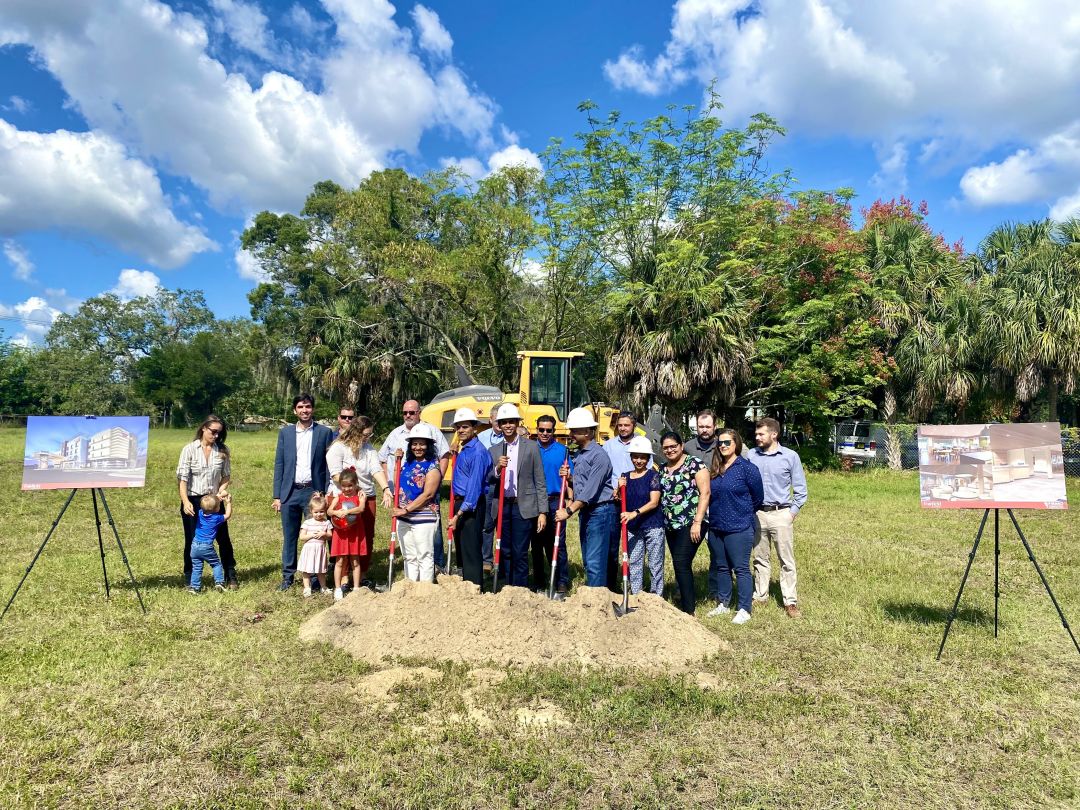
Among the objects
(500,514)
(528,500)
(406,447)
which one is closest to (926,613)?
(528,500)

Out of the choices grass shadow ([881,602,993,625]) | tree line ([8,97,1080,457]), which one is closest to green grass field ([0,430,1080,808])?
grass shadow ([881,602,993,625])

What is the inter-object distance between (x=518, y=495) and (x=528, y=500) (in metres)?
0.11

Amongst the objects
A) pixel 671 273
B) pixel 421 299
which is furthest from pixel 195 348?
pixel 671 273

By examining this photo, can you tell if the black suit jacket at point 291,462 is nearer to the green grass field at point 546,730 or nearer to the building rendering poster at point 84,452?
the green grass field at point 546,730

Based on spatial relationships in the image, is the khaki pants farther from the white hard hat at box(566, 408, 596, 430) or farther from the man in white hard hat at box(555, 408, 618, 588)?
the white hard hat at box(566, 408, 596, 430)

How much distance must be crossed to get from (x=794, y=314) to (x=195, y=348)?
150ft

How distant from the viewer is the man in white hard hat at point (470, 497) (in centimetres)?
583

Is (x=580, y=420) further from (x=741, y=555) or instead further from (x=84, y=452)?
(x=84, y=452)

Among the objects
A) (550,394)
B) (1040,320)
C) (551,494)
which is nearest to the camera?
(551,494)

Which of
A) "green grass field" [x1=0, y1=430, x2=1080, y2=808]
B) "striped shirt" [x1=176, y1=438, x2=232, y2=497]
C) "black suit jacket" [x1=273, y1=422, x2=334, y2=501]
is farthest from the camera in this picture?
"black suit jacket" [x1=273, y1=422, x2=334, y2=501]

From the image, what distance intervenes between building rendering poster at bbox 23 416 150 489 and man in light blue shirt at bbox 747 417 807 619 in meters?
5.92

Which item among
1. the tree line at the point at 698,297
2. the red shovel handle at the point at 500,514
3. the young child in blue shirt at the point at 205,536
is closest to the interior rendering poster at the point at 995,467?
the red shovel handle at the point at 500,514

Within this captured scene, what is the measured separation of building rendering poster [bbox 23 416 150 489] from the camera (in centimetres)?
608

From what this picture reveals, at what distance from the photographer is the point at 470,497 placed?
19.1 ft
